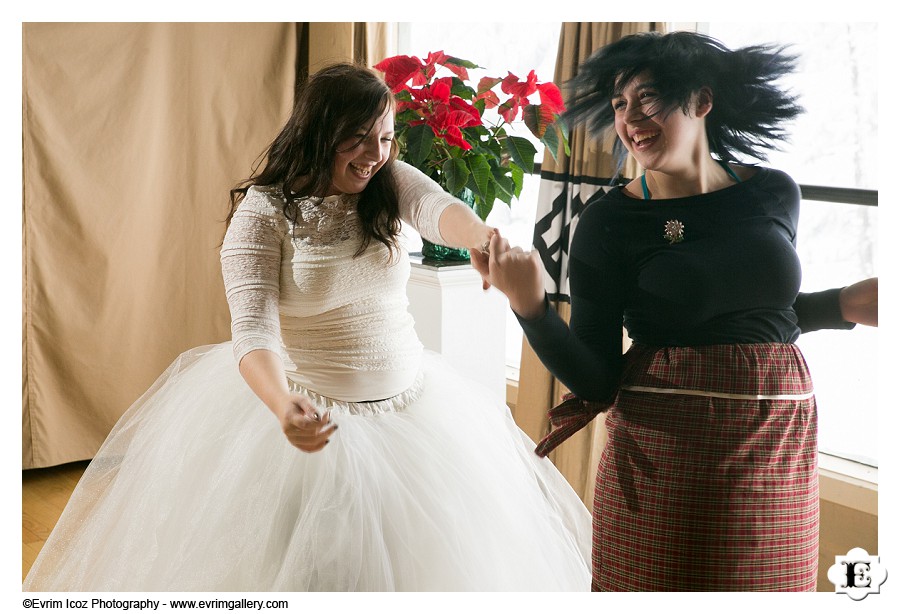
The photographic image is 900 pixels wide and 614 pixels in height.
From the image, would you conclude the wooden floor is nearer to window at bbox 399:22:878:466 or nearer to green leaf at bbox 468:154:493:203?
green leaf at bbox 468:154:493:203

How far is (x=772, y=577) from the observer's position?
1.23m

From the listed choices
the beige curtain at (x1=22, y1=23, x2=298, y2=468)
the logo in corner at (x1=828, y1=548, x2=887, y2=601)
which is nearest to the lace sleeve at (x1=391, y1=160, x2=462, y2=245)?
the logo in corner at (x1=828, y1=548, x2=887, y2=601)

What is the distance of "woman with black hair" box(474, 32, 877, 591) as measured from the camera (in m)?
1.20

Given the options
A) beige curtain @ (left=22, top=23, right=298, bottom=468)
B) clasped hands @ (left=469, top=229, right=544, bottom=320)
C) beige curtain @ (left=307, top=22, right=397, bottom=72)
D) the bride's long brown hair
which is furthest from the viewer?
beige curtain @ (left=22, top=23, right=298, bottom=468)

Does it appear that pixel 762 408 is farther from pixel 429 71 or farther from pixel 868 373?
pixel 429 71

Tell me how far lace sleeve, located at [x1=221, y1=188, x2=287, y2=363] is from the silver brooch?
0.58 metres

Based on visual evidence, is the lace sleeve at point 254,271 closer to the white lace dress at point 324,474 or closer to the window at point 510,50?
the white lace dress at point 324,474

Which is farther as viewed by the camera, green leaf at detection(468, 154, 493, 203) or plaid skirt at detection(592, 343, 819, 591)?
green leaf at detection(468, 154, 493, 203)

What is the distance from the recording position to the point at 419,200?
1.43m

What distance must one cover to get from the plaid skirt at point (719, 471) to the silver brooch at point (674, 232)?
0.16 metres

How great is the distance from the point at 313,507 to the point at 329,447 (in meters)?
0.10

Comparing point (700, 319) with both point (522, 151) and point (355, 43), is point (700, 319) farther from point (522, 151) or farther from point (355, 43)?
point (355, 43)

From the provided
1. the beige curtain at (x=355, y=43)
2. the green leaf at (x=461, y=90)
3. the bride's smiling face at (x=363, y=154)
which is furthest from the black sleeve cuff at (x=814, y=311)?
the beige curtain at (x=355, y=43)
